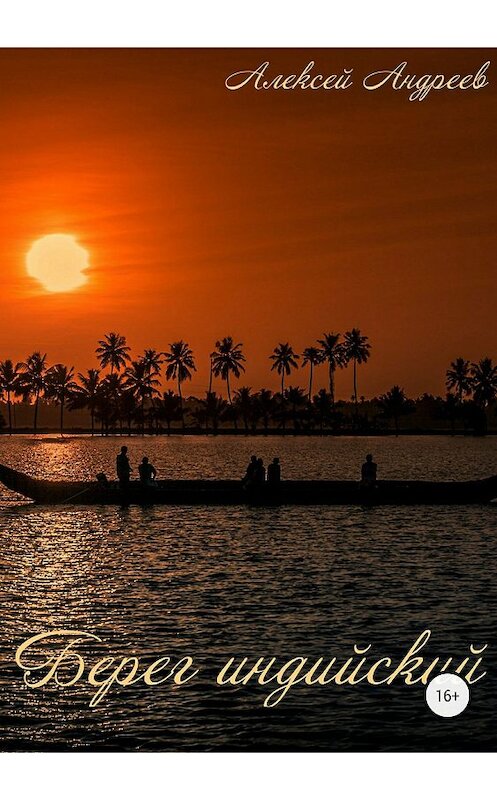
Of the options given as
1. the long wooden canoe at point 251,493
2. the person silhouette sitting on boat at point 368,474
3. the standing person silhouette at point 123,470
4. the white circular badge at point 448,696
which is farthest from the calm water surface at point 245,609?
the person silhouette sitting on boat at point 368,474

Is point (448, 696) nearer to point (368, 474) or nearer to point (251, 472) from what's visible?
point (368, 474)

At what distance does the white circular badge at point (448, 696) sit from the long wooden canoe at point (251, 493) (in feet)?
98.5

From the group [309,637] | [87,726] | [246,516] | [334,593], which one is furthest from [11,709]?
[246,516]

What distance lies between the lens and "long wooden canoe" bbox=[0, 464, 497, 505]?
50469 mm

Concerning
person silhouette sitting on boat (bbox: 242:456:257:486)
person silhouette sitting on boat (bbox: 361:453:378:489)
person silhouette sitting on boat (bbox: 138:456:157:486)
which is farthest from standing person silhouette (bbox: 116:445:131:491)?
person silhouette sitting on boat (bbox: 361:453:378:489)

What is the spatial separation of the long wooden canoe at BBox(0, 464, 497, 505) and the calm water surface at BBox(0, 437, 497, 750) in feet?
3.26

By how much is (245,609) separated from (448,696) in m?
9.99

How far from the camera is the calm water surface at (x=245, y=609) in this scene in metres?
18.5

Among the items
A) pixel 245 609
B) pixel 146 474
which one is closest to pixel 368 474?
pixel 146 474

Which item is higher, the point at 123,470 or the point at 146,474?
the point at 123,470

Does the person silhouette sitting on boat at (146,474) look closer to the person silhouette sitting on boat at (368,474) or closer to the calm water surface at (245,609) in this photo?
the calm water surface at (245,609)

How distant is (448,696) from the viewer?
18.8 meters

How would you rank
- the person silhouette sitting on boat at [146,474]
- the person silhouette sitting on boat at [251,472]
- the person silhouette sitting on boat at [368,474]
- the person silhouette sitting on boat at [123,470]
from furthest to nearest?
the person silhouette sitting on boat at [146,474]
the person silhouette sitting on boat at [251,472]
the person silhouette sitting on boat at [123,470]
the person silhouette sitting on boat at [368,474]

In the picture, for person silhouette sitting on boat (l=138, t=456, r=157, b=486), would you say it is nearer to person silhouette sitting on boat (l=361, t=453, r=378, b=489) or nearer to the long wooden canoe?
the long wooden canoe
